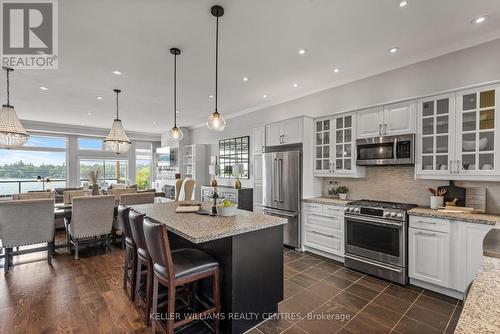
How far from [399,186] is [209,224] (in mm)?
2906

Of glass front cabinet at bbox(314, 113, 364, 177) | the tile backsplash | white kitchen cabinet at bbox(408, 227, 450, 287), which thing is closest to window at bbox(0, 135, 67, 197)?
glass front cabinet at bbox(314, 113, 364, 177)


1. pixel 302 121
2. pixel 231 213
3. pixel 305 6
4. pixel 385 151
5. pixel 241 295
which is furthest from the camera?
pixel 302 121

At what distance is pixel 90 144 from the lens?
27.9ft

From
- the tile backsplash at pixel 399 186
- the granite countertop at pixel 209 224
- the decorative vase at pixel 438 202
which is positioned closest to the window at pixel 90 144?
the granite countertop at pixel 209 224

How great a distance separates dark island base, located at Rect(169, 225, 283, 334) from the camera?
6.53ft

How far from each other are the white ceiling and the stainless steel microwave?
114cm

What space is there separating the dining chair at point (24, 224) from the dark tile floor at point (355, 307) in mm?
3436

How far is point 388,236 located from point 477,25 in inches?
Answer: 102

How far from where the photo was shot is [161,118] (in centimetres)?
695

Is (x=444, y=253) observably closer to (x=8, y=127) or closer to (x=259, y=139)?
(x=259, y=139)

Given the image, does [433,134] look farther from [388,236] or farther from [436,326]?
[436,326]

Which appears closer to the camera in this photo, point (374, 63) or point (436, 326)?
point (436, 326)

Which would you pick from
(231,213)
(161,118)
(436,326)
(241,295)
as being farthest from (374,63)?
(161,118)

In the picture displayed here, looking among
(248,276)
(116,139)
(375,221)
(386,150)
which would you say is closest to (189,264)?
(248,276)
